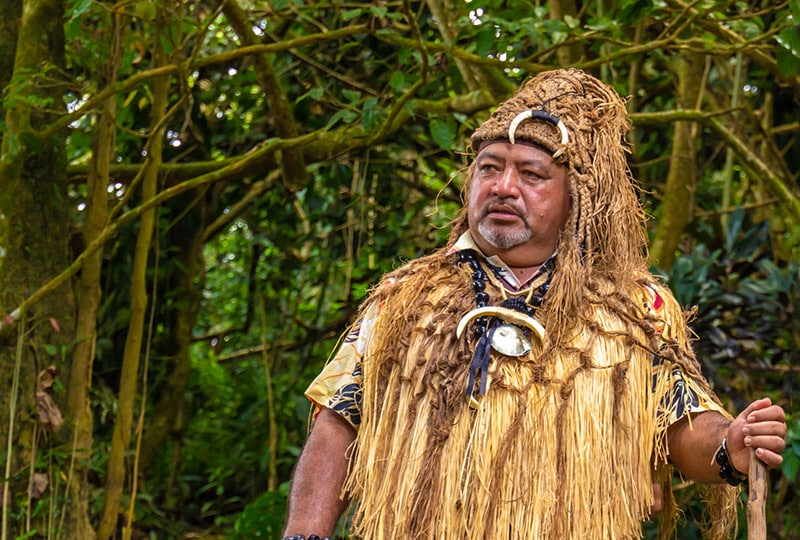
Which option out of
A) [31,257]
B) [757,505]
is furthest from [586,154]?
[31,257]

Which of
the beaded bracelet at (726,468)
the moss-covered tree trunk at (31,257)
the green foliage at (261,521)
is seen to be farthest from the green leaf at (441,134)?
the green foliage at (261,521)

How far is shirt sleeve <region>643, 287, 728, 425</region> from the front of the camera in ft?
8.09

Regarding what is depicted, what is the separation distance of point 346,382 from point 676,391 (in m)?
0.73

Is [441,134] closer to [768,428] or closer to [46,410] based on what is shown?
[46,410]

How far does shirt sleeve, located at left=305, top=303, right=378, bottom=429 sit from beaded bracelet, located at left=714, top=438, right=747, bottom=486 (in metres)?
0.79

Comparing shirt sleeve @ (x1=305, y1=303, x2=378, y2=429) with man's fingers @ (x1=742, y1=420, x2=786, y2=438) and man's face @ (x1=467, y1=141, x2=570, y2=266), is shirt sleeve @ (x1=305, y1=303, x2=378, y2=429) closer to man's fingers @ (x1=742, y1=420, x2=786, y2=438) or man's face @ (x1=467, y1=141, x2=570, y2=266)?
man's face @ (x1=467, y1=141, x2=570, y2=266)

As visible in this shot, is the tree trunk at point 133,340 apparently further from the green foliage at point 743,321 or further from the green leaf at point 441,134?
the green foliage at point 743,321

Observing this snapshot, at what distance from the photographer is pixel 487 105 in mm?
4215

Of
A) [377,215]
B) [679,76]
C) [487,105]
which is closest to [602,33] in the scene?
[487,105]

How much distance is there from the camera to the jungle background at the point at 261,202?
12.7ft

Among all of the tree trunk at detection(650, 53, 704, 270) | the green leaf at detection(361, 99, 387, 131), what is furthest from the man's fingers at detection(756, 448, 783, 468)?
the tree trunk at detection(650, 53, 704, 270)

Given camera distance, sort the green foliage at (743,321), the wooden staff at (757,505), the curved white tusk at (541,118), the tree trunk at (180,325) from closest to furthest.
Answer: the wooden staff at (757,505), the curved white tusk at (541,118), the green foliage at (743,321), the tree trunk at (180,325)

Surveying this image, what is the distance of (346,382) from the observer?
8.66ft

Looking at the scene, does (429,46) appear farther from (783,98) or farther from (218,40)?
(783,98)
